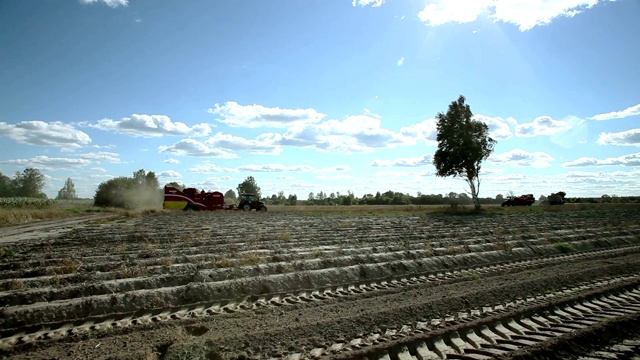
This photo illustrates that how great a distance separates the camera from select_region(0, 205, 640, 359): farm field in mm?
4688

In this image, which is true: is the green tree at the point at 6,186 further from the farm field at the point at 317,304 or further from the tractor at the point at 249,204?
the farm field at the point at 317,304

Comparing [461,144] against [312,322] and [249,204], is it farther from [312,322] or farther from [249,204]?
[312,322]

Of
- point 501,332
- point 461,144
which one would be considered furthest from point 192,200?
point 501,332

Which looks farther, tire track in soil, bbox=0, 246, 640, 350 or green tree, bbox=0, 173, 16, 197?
green tree, bbox=0, 173, 16, 197

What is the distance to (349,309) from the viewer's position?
20.5ft

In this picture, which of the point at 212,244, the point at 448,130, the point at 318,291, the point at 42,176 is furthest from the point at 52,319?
the point at 42,176

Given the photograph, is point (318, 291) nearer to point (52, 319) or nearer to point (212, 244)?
point (52, 319)

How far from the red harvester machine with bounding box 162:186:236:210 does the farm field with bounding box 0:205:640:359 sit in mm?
31075

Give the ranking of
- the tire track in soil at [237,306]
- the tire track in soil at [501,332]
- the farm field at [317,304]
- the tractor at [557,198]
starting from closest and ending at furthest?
1. the tire track in soil at [501,332]
2. the farm field at [317,304]
3. the tire track in soil at [237,306]
4. the tractor at [557,198]

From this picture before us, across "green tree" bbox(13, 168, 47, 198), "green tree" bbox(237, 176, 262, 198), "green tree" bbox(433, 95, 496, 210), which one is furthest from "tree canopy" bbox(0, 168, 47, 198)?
"green tree" bbox(433, 95, 496, 210)

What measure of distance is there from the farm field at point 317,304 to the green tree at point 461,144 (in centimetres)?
2899

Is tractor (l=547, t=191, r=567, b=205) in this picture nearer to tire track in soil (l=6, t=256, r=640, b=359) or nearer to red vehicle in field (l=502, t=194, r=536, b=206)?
Result: red vehicle in field (l=502, t=194, r=536, b=206)

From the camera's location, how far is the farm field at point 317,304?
469 centimetres

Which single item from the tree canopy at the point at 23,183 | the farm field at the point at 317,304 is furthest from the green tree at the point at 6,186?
the farm field at the point at 317,304
